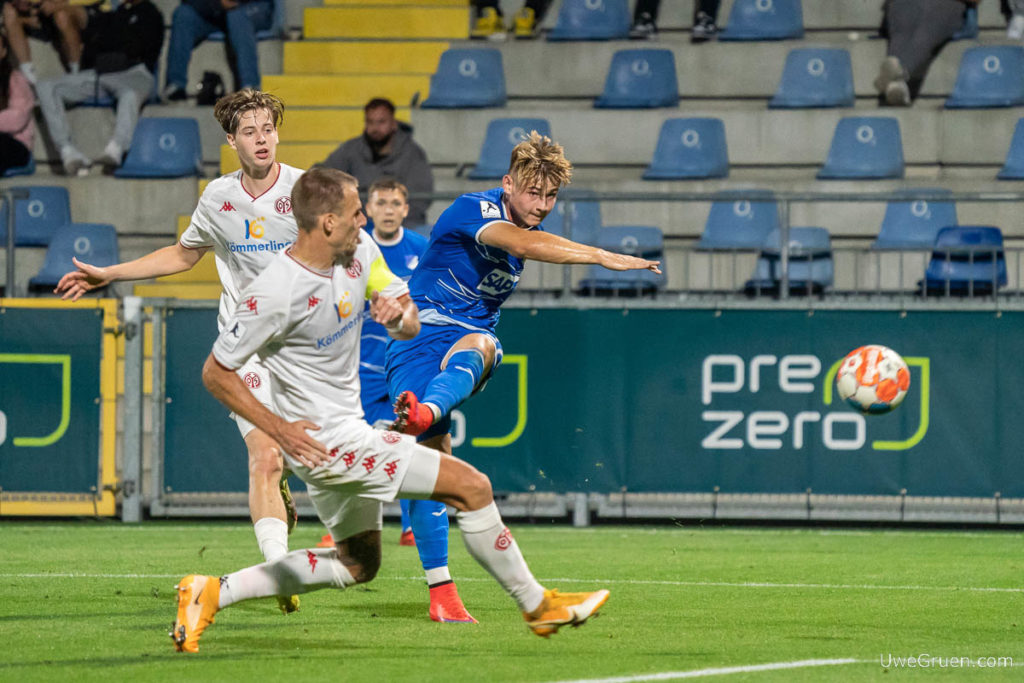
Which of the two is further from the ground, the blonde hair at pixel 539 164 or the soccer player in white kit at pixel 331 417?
the blonde hair at pixel 539 164

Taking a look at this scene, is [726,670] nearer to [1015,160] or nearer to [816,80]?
[1015,160]

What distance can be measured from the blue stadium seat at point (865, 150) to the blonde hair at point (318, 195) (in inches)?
431

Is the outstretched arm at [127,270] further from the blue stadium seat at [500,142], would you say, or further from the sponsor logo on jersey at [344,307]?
the blue stadium seat at [500,142]

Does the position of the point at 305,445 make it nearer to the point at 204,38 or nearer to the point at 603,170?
the point at 603,170

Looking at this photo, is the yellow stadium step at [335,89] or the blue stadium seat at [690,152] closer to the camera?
the blue stadium seat at [690,152]

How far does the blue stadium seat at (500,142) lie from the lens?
1570 cm

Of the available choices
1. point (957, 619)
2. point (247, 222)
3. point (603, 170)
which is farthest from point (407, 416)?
point (603, 170)

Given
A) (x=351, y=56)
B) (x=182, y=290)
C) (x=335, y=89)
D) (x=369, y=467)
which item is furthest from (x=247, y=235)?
(x=351, y=56)

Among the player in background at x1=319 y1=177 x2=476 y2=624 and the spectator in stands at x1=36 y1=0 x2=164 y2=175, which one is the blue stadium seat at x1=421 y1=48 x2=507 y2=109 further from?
the player in background at x1=319 y1=177 x2=476 y2=624

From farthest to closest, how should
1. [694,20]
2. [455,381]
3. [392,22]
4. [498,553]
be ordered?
[392,22], [694,20], [455,381], [498,553]

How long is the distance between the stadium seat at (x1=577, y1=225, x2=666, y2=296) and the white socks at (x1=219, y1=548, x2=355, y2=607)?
6968 millimetres

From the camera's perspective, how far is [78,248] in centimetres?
1531

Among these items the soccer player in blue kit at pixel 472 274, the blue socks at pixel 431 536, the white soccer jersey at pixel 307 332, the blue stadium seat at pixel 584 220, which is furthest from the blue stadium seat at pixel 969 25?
the white soccer jersey at pixel 307 332

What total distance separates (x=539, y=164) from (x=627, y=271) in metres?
6.22
